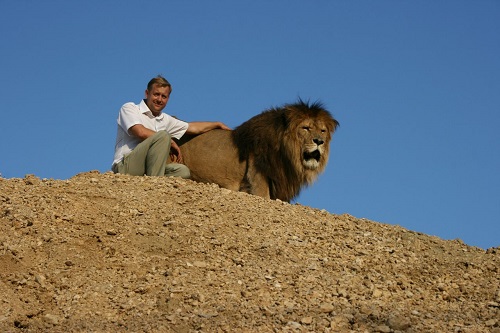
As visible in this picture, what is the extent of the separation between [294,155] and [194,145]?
1.57 meters

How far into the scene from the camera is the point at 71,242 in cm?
864

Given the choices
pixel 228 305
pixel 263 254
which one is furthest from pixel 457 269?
pixel 228 305

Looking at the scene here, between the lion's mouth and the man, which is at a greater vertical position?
the lion's mouth

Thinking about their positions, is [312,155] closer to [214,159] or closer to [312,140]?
[312,140]

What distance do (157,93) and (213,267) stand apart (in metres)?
4.18

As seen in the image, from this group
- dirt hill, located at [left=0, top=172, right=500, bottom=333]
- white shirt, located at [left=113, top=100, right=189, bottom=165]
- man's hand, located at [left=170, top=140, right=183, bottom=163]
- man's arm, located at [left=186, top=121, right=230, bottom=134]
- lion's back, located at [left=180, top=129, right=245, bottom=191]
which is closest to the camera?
dirt hill, located at [left=0, top=172, right=500, bottom=333]

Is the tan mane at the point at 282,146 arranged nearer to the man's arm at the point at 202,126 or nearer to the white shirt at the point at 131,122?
the man's arm at the point at 202,126

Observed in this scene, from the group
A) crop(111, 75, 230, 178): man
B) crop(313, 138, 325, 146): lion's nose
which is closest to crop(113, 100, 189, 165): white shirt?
crop(111, 75, 230, 178): man

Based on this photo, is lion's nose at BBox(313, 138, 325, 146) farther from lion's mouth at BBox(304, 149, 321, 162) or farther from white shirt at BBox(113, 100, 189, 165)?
white shirt at BBox(113, 100, 189, 165)

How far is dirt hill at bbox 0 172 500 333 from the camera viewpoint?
290 inches

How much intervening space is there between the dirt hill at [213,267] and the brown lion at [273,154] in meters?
1.90

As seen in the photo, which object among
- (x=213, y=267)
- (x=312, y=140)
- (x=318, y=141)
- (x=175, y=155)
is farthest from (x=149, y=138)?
(x=213, y=267)

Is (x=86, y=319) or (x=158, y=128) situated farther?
(x=158, y=128)

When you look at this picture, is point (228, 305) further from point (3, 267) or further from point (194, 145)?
point (194, 145)
